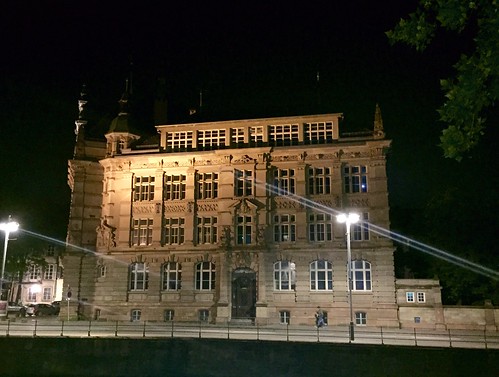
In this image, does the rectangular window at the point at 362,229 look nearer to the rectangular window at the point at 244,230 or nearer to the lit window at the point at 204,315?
the rectangular window at the point at 244,230

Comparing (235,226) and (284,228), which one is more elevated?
(235,226)

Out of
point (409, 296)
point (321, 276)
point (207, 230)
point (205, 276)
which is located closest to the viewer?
point (409, 296)

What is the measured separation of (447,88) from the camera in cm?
1183

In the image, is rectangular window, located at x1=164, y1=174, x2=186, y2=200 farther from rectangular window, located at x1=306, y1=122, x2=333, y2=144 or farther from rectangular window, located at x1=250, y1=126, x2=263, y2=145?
rectangular window, located at x1=306, y1=122, x2=333, y2=144

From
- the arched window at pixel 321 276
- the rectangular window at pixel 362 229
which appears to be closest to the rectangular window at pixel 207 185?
the arched window at pixel 321 276

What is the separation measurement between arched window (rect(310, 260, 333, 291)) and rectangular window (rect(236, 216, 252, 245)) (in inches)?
222

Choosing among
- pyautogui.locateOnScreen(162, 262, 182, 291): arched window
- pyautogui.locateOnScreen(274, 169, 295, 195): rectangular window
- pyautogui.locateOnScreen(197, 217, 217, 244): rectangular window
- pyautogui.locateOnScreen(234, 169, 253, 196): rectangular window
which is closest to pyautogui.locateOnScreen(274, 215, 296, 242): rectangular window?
pyautogui.locateOnScreen(274, 169, 295, 195): rectangular window

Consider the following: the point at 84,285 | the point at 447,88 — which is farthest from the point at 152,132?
the point at 447,88

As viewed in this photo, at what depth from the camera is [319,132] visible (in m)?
40.9

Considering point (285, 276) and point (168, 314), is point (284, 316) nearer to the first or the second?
point (285, 276)

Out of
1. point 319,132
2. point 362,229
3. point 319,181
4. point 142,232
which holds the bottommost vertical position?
point 362,229

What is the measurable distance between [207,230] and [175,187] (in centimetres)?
486

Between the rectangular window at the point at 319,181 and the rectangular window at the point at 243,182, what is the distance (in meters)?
4.88

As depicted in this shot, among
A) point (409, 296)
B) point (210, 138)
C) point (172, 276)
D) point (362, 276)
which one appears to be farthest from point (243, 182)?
point (409, 296)
